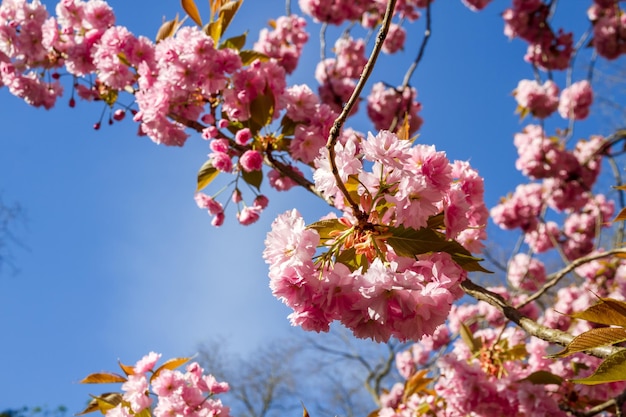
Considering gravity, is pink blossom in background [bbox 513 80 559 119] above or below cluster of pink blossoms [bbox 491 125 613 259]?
above

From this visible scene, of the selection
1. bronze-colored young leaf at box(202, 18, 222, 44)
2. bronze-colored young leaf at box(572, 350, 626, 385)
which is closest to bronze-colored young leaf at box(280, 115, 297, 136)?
bronze-colored young leaf at box(202, 18, 222, 44)

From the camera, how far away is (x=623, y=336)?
34.2 inches

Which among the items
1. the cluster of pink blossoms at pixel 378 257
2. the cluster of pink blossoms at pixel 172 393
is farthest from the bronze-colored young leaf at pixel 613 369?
the cluster of pink blossoms at pixel 172 393

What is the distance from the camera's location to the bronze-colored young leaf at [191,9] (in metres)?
1.98

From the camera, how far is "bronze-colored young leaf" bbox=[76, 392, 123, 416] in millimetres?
1697

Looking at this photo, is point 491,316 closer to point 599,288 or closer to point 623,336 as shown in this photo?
point 599,288

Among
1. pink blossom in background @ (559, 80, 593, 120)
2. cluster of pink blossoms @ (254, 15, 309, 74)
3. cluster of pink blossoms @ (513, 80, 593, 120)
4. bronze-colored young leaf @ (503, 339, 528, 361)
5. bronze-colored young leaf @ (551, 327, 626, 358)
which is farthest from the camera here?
pink blossom in background @ (559, 80, 593, 120)

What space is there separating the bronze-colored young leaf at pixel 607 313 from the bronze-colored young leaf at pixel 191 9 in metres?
1.69

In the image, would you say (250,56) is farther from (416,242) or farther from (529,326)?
(529,326)

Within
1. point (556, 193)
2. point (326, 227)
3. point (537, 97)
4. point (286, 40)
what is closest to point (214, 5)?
point (326, 227)

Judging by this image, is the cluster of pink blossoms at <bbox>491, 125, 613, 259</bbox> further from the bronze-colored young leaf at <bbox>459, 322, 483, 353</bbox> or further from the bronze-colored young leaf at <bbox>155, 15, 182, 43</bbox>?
the bronze-colored young leaf at <bbox>155, 15, 182, 43</bbox>

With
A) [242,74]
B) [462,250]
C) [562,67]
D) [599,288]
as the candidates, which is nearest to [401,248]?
[462,250]

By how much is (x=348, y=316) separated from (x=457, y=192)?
34cm

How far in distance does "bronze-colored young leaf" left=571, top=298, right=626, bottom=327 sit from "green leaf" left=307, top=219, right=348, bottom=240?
0.45 metres
